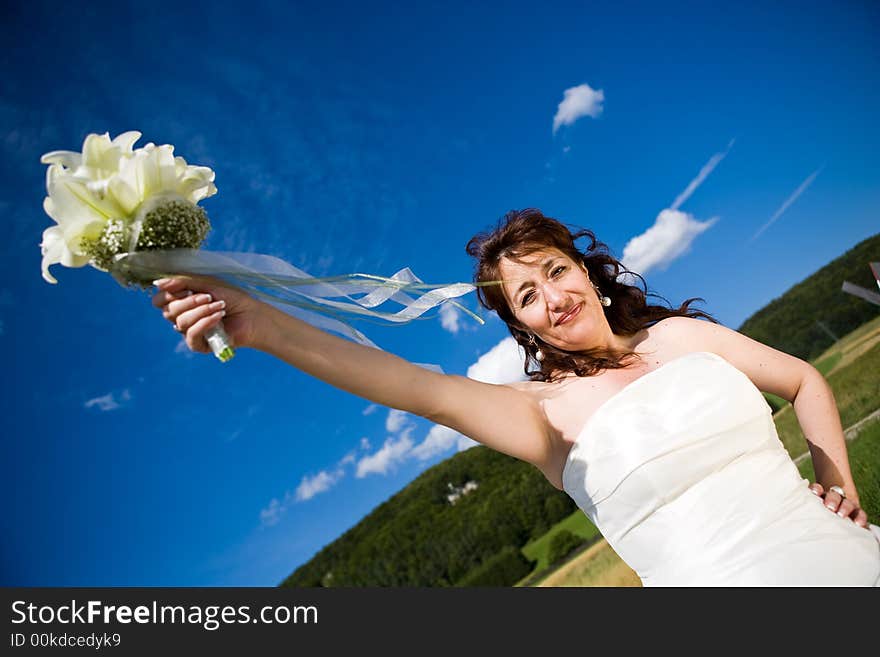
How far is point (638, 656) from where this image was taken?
2.83 m

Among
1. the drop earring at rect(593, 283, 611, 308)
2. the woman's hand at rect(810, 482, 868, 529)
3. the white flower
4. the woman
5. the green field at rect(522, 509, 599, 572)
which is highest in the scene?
the green field at rect(522, 509, 599, 572)

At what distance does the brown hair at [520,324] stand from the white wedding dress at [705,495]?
15.7 inches

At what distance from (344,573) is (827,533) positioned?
2584 inches

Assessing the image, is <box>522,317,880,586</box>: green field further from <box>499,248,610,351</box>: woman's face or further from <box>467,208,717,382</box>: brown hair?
<box>499,248,610,351</box>: woman's face

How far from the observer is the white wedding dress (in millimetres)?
2988

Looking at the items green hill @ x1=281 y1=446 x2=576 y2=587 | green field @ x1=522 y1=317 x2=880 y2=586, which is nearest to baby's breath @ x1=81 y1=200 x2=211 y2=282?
green field @ x1=522 y1=317 x2=880 y2=586

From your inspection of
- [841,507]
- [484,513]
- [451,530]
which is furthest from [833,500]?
[451,530]

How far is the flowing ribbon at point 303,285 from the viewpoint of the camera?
7.04ft

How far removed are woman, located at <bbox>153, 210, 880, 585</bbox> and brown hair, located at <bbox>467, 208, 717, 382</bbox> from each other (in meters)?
0.01

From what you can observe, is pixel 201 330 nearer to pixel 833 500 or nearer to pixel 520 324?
pixel 520 324

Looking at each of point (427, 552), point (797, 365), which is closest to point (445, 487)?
point (427, 552)

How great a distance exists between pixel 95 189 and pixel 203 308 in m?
0.50

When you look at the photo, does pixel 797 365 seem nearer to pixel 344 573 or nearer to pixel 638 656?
pixel 638 656

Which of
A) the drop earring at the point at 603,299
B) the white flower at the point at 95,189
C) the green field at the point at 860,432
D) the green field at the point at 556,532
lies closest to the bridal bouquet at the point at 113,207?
the white flower at the point at 95,189
